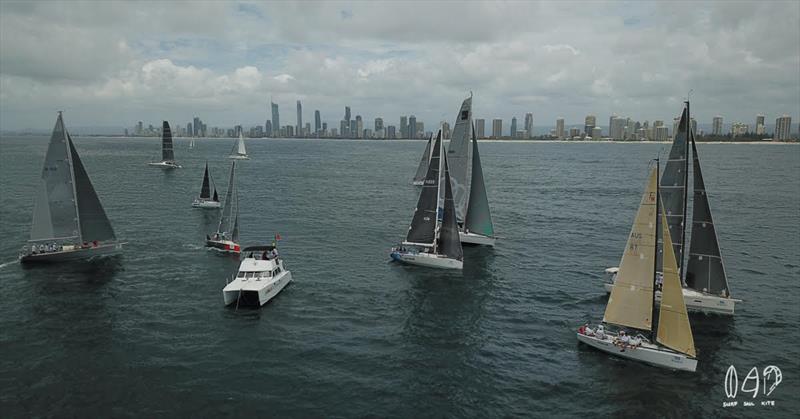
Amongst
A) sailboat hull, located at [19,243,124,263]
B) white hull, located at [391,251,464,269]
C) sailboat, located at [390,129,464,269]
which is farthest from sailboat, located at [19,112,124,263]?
sailboat, located at [390,129,464,269]

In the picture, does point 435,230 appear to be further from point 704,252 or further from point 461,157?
point 704,252

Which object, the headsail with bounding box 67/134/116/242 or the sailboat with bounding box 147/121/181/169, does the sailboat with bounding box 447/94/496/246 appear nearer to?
the headsail with bounding box 67/134/116/242

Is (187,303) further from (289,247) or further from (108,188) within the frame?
(108,188)

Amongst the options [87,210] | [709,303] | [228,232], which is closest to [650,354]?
[709,303]

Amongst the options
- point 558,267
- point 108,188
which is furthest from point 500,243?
point 108,188

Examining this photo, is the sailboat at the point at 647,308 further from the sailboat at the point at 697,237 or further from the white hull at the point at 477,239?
the white hull at the point at 477,239

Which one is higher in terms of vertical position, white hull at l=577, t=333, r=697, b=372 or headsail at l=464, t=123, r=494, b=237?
headsail at l=464, t=123, r=494, b=237
